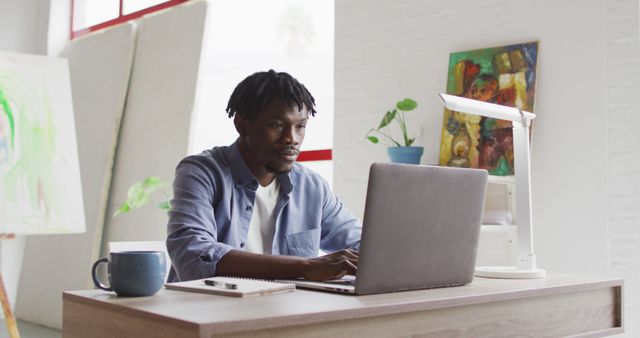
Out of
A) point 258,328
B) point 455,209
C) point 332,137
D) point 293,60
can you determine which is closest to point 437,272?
point 455,209

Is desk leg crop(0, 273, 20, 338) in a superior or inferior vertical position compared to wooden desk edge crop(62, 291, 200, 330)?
inferior

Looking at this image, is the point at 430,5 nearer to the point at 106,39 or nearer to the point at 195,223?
the point at 195,223

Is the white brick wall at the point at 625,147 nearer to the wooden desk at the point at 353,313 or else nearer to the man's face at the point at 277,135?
the wooden desk at the point at 353,313

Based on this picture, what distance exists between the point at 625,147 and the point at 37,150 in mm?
3231

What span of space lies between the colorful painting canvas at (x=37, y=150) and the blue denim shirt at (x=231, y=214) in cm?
258

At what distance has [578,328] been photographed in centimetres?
166

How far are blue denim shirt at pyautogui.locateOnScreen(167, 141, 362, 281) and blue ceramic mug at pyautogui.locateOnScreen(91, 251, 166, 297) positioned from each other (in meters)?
0.31

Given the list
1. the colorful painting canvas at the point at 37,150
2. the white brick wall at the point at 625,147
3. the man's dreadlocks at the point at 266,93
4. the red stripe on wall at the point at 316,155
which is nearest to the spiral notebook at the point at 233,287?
the man's dreadlocks at the point at 266,93

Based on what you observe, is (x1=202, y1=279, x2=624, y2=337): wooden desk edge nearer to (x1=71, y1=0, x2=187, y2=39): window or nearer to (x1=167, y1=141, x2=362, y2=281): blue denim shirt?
(x1=167, y1=141, x2=362, y2=281): blue denim shirt

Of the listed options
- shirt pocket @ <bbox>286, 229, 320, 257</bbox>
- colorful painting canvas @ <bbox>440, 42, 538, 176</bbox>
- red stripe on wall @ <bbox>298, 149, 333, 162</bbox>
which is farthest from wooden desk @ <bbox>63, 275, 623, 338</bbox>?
red stripe on wall @ <bbox>298, 149, 333, 162</bbox>

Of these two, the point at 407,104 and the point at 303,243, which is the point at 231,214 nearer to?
the point at 303,243

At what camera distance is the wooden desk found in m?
1.08

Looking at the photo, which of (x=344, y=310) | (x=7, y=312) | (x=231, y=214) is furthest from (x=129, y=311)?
(x=7, y=312)

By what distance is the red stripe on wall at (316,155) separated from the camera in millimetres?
3898
